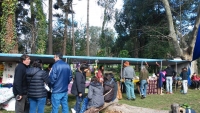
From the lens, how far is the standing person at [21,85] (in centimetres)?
403

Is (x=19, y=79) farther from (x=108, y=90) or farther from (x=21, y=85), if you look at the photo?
(x=108, y=90)

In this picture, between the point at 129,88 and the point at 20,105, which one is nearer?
the point at 20,105

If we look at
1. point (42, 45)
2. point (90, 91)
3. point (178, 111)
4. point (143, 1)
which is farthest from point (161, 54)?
point (178, 111)

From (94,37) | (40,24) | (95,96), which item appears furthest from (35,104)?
(94,37)

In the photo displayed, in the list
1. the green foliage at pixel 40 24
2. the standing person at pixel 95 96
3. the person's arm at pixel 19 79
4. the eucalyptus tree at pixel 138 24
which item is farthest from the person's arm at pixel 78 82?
the eucalyptus tree at pixel 138 24

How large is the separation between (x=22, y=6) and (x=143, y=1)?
35.6 ft

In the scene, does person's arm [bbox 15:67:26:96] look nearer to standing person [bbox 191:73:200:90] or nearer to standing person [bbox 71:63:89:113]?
standing person [bbox 71:63:89:113]

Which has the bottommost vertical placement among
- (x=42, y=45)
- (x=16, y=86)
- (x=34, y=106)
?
(x=34, y=106)

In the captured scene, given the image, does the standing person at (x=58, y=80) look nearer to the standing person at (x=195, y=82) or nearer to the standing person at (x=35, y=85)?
the standing person at (x=35, y=85)

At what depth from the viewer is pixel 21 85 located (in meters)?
4.08

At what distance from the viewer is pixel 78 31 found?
130ft

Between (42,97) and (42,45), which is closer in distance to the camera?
(42,97)

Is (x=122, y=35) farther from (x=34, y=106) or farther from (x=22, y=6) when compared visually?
(x=34, y=106)

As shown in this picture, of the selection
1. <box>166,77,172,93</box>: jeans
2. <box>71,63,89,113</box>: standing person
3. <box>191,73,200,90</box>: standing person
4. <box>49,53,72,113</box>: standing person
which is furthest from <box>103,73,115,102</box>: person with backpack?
<box>191,73,200,90</box>: standing person
